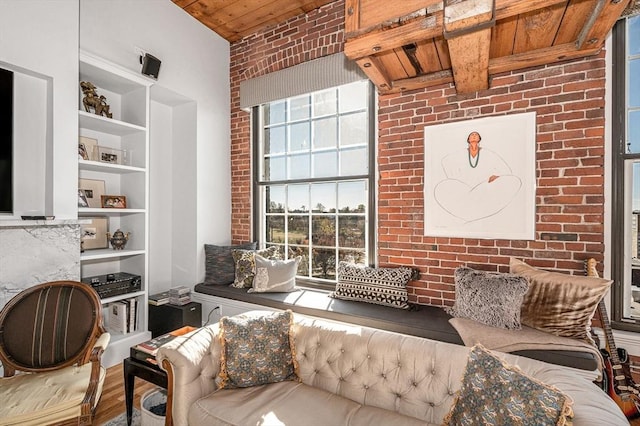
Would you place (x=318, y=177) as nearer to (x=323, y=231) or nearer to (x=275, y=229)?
(x=323, y=231)

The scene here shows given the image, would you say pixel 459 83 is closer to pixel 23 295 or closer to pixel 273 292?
pixel 273 292

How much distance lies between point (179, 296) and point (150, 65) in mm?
2354

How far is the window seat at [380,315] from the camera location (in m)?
1.91

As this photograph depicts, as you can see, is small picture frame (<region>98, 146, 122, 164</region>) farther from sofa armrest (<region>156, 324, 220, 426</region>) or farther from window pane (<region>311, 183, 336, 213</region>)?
sofa armrest (<region>156, 324, 220, 426</region>)

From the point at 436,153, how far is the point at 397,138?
1.32ft

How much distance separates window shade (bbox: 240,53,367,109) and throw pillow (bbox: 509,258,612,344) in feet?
7.61

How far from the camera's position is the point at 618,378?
1.97 m

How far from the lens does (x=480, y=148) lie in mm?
2643

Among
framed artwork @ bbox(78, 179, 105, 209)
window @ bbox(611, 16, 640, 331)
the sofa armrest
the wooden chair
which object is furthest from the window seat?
framed artwork @ bbox(78, 179, 105, 209)

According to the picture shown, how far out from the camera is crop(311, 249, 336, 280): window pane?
11.4ft

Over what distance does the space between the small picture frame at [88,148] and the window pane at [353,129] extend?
2.45m

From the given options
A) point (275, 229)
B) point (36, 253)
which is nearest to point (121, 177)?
point (36, 253)

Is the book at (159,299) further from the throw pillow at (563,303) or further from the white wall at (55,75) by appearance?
the throw pillow at (563,303)

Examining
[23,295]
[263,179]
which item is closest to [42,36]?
[23,295]
